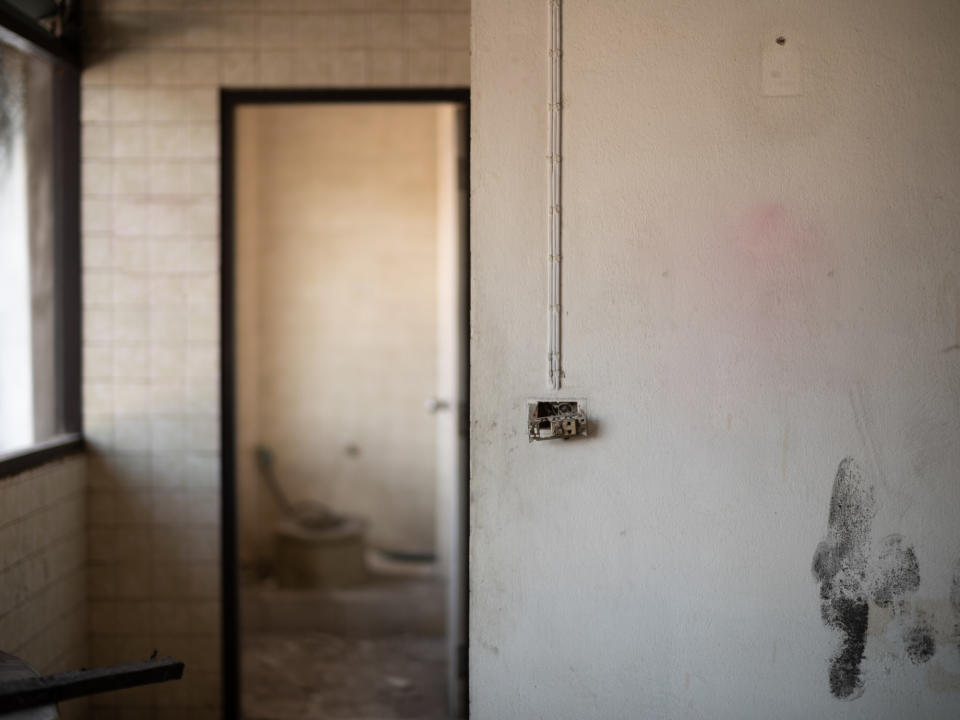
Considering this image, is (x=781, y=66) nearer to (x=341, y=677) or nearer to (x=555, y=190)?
(x=555, y=190)

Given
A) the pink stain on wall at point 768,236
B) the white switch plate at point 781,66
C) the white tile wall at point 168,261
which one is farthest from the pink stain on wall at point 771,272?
the white tile wall at point 168,261

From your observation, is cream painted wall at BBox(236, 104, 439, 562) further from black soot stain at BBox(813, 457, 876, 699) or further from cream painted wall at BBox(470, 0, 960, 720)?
black soot stain at BBox(813, 457, 876, 699)

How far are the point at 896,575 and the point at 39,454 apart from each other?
2.37 meters

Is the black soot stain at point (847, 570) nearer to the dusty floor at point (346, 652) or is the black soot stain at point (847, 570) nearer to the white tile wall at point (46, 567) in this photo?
the dusty floor at point (346, 652)

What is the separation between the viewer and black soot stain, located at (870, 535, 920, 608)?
6.45 feet

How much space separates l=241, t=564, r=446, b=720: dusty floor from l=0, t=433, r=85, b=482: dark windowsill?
3.99 feet

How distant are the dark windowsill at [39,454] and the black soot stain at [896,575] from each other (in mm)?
2262

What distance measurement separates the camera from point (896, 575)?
1.97 metres

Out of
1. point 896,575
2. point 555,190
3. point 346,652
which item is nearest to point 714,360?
point 555,190

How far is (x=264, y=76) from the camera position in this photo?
2.80 metres

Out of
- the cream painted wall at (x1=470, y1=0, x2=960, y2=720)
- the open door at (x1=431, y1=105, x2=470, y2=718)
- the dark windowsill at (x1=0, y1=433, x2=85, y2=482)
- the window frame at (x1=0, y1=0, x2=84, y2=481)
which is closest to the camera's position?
the cream painted wall at (x1=470, y1=0, x2=960, y2=720)

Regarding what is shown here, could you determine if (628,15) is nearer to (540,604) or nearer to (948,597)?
(540,604)

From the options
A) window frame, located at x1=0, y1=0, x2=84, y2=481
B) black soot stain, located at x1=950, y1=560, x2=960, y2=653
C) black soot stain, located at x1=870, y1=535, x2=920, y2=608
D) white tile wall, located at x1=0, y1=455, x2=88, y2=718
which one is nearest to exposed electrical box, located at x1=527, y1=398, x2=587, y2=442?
black soot stain, located at x1=870, y1=535, x2=920, y2=608

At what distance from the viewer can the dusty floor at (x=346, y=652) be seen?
10.8ft
